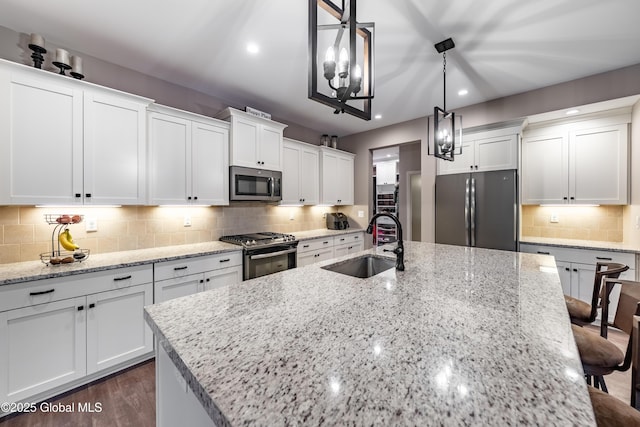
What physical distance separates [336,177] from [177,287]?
304 cm

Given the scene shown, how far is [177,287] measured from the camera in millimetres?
2348

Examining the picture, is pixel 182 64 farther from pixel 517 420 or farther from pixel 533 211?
pixel 533 211

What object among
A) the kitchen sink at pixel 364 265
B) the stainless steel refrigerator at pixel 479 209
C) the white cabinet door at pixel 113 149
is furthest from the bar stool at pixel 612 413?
the white cabinet door at pixel 113 149

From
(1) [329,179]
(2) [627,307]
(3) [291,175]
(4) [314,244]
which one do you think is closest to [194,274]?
(4) [314,244]

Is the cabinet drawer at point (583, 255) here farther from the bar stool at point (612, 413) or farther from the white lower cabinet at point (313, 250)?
the bar stool at point (612, 413)

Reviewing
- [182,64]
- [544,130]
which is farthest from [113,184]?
[544,130]

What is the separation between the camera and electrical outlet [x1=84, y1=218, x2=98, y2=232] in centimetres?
231

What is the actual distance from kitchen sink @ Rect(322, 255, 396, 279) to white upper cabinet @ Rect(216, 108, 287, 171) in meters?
1.94

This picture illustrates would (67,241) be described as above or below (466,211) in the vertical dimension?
below

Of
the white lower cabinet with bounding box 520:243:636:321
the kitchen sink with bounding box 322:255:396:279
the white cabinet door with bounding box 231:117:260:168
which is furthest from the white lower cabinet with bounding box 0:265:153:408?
the white lower cabinet with bounding box 520:243:636:321

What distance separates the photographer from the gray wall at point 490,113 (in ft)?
8.55

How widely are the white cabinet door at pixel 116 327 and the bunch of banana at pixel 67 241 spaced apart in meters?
0.48

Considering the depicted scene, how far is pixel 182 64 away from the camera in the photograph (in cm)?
252

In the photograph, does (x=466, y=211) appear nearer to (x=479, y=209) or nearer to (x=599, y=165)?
(x=479, y=209)
